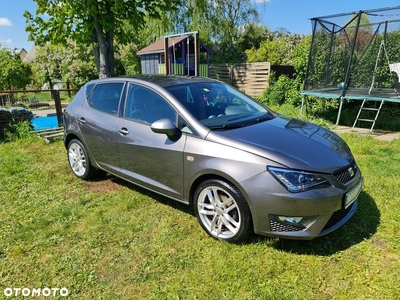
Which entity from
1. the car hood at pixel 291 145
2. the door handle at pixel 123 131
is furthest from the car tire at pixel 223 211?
the door handle at pixel 123 131

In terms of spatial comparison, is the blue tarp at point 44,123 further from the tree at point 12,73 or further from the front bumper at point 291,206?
the tree at point 12,73

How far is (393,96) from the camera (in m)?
7.00

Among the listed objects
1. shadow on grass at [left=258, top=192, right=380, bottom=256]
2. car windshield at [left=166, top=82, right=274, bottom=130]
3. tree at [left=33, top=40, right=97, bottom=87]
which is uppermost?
tree at [left=33, top=40, right=97, bottom=87]

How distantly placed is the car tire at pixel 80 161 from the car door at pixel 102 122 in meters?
0.25

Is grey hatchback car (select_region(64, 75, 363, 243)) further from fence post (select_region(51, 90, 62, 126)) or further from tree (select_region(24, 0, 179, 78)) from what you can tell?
tree (select_region(24, 0, 179, 78))

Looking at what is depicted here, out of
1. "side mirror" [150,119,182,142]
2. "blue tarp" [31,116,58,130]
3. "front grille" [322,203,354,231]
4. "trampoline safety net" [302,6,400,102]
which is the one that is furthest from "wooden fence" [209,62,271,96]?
"front grille" [322,203,354,231]

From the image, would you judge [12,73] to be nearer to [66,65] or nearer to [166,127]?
[66,65]

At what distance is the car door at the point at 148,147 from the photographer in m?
2.96

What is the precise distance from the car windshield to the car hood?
176 millimetres

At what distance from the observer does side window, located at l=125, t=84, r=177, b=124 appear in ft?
10.2

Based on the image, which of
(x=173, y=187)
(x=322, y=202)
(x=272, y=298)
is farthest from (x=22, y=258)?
(x=322, y=202)

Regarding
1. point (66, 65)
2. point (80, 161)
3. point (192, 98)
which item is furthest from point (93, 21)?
point (66, 65)

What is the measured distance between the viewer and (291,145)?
2.61 m

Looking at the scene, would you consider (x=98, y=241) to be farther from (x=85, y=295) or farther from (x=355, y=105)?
(x=355, y=105)
